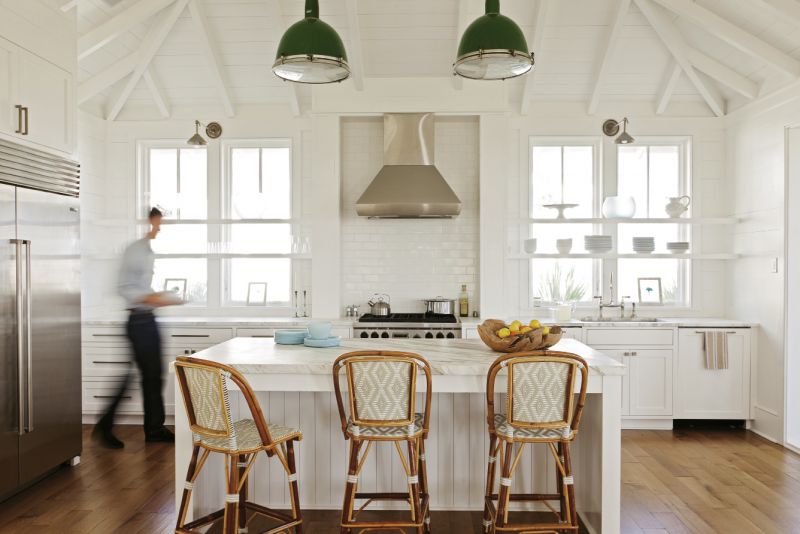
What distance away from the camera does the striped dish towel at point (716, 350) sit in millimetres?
5312

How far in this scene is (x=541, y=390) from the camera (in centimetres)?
286

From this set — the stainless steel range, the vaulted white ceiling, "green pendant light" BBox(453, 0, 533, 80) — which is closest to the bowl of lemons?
"green pendant light" BBox(453, 0, 533, 80)

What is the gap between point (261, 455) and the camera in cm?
356

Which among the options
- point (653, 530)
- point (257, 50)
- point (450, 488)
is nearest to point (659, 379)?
point (653, 530)

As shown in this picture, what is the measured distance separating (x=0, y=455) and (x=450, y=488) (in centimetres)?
259

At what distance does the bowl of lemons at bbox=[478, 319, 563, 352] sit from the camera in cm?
321

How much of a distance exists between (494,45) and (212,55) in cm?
348

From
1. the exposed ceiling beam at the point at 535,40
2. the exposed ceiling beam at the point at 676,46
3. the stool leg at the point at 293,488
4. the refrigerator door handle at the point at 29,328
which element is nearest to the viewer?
the stool leg at the point at 293,488

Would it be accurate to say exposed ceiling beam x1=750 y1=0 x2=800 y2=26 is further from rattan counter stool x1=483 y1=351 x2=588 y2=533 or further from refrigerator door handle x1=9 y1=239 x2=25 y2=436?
refrigerator door handle x1=9 y1=239 x2=25 y2=436

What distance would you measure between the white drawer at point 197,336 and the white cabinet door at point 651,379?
353 cm

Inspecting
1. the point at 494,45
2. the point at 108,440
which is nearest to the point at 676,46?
the point at 494,45

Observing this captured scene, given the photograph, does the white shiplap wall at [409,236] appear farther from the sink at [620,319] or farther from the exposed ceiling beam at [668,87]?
the exposed ceiling beam at [668,87]

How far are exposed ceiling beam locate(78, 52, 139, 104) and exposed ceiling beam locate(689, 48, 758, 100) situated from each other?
4955mm

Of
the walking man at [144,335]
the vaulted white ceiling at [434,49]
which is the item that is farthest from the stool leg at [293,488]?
the vaulted white ceiling at [434,49]
